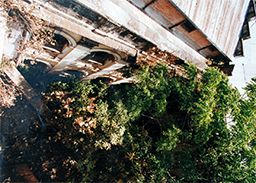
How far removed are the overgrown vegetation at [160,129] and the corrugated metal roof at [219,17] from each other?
4.88 ft

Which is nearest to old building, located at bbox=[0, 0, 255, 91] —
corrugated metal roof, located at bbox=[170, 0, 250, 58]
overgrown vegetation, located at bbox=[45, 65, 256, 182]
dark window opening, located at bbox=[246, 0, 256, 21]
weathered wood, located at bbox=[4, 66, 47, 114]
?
corrugated metal roof, located at bbox=[170, 0, 250, 58]

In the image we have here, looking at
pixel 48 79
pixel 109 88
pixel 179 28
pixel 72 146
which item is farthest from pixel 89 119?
pixel 179 28

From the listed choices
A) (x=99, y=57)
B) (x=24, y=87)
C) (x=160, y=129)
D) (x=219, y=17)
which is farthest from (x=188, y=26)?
(x=24, y=87)

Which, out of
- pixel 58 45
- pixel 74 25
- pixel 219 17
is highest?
pixel 219 17

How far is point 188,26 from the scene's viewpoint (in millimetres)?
10430

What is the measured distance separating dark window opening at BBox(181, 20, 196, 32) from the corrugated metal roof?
0.91 ft

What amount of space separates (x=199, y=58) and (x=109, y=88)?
13.4ft

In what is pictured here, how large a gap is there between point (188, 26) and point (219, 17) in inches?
63.3

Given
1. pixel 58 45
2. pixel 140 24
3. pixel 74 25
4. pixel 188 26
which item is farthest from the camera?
pixel 188 26

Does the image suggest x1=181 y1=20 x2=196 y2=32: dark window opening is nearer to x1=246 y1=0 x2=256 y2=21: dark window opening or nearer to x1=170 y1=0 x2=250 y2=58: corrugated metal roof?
x1=170 y1=0 x2=250 y2=58: corrugated metal roof

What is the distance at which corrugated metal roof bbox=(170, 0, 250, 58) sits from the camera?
9.39 meters

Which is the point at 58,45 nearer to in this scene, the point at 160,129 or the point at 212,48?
the point at 160,129

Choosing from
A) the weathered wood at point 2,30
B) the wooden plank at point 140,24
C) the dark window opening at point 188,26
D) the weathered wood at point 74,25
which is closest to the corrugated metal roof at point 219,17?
the dark window opening at point 188,26

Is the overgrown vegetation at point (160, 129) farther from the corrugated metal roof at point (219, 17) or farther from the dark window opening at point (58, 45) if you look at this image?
the dark window opening at point (58, 45)
